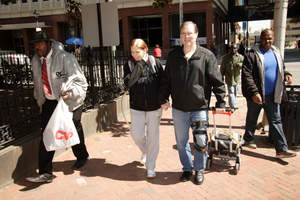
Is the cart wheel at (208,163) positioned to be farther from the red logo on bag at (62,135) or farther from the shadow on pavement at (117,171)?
the red logo on bag at (62,135)

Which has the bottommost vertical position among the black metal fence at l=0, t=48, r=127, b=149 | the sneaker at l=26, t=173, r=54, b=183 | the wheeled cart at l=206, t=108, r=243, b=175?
the sneaker at l=26, t=173, r=54, b=183

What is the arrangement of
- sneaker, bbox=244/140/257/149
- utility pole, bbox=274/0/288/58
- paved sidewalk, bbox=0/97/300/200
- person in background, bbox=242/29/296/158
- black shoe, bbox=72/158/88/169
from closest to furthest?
1. paved sidewalk, bbox=0/97/300/200
2. person in background, bbox=242/29/296/158
3. black shoe, bbox=72/158/88/169
4. sneaker, bbox=244/140/257/149
5. utility pole, bbox=274/0/288/58

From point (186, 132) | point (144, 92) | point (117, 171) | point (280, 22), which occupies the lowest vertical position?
point (117, 171)

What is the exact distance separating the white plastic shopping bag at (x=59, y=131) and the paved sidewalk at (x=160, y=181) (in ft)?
2.10

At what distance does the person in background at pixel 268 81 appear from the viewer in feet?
14.3

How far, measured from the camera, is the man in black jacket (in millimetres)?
3473

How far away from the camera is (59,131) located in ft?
12.4

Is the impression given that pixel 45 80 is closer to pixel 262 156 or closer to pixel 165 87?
pixel 165 87

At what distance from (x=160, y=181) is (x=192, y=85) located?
1439mm

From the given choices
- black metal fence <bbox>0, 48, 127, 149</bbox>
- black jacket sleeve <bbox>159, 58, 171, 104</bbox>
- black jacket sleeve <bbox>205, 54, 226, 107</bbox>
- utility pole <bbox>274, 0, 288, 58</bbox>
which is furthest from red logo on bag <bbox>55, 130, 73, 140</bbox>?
utility pole <bbox>274, 0, 288, 58</bbox>

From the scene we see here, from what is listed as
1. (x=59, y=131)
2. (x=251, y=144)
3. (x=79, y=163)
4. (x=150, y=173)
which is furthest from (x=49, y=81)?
(x=251, y=144)

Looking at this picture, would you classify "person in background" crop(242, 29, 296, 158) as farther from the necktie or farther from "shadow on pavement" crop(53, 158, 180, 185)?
the necktie

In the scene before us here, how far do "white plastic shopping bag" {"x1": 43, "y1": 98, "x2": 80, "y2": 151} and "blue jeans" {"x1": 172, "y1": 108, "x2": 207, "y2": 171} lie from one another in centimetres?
141

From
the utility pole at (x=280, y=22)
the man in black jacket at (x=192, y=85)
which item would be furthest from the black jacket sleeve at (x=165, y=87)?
the utility pole at (x=280, y=22)
